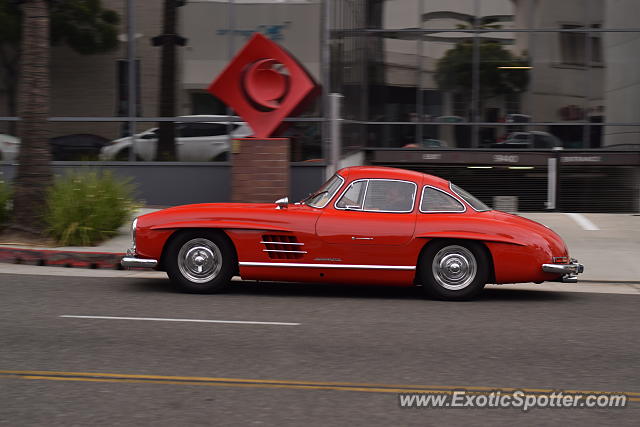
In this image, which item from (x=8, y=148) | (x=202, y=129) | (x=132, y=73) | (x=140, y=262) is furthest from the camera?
(x=8, y=148)

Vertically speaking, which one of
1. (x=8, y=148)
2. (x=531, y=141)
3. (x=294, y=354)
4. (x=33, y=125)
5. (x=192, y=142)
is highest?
(x=531, y=141)

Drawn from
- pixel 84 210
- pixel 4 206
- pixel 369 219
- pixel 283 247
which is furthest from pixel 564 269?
pixel 4 206

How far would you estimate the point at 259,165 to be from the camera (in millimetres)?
14742

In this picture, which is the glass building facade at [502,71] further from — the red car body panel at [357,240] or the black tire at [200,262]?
the black tire at [200,262]

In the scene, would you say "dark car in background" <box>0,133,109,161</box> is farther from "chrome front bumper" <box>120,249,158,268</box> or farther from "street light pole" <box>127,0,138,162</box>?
"chrome front bumper" <box>120,249,158,268</box>

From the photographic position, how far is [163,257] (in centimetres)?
941

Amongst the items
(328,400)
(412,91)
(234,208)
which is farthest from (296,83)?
(328,400)

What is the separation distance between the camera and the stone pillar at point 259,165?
48.1 feet

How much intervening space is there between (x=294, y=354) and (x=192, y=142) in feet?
36.4

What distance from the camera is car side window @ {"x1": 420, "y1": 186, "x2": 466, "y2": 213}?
940cm

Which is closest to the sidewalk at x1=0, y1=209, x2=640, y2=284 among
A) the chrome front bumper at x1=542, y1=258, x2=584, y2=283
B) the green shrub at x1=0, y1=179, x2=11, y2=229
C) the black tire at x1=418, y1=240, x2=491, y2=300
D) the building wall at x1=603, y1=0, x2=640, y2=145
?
the green shrub at x1=0, y1=179, x2=11, y2=229

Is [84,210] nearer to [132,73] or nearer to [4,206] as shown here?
[4,206]

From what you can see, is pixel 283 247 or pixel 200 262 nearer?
pixel 283 247

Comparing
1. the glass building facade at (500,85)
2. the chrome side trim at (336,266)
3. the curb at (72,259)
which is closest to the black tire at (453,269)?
the chrome side trim at (336,266)
